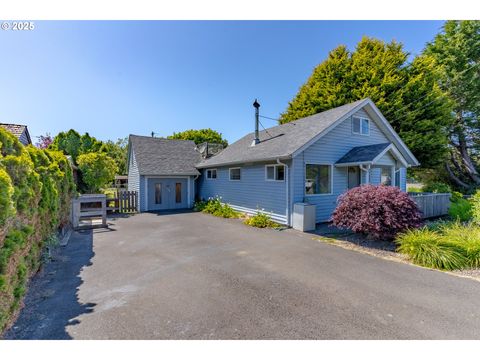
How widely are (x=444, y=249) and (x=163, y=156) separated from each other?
15.7m

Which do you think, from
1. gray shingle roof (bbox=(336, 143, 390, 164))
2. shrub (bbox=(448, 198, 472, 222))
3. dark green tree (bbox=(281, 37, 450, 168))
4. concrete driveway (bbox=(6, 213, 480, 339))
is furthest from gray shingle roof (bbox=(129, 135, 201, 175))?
shrub (bbox=(448, 198, 472, 222))

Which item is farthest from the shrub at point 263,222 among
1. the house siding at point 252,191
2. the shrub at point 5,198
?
the shrub at point 5,198

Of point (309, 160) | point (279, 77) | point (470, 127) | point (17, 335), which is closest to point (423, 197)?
point (309, 160)

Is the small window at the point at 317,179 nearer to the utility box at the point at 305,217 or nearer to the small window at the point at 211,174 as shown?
the utility box at the point at 305,217

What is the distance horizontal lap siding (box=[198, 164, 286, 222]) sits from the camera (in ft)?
33.7

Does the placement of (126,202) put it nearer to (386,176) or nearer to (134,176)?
(134,176)

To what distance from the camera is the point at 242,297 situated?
388 cm

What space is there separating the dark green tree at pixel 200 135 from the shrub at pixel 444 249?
35.4 meters

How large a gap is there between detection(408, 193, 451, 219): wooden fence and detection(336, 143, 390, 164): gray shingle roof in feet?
8.81

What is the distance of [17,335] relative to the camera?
112 inches

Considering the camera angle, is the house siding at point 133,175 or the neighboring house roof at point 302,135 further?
the house siding at point 133,175

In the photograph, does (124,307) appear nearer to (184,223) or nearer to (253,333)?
(253,333)

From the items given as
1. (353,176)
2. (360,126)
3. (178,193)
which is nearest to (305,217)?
(353,176)

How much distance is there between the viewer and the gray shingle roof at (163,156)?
1506 centimetres
